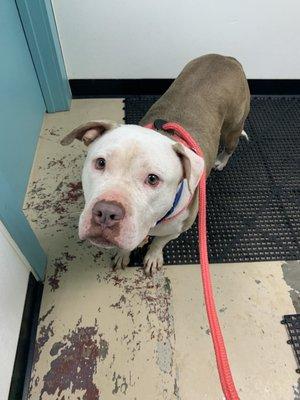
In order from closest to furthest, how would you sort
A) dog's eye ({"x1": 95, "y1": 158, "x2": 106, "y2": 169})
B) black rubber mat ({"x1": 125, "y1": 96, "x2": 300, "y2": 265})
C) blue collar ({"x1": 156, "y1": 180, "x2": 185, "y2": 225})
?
1. dog's eye ({"x1": 95, "y1": 158, "x2": 106, "y2": 169})
2. blue collar ({"x1": 156, "y1": 180, "x2": 185, "y2": 225})
3. black rubber mat ({"x1": 125, "y1": 96, "x2": 300, "y2": 265})

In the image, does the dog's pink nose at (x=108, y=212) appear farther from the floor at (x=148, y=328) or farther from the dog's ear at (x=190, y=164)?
the floor at (x=148, y=328)

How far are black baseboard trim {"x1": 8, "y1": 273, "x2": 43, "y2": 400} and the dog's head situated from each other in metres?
0.77

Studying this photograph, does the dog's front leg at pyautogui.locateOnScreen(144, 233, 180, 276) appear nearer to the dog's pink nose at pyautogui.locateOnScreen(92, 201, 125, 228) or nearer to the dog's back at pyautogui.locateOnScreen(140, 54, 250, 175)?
the dog's back at pyautogui.locateOnScreen(140, 54, 250, 175)

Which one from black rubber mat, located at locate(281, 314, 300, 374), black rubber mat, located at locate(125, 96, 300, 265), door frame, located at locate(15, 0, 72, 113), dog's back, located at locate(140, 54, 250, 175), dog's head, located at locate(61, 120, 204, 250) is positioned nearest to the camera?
dog's head, located at locate(61, 120, 204, 250)

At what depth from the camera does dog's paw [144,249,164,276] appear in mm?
2012

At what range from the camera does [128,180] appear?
1.30 metres

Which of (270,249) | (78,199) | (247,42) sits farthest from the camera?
(247,42)

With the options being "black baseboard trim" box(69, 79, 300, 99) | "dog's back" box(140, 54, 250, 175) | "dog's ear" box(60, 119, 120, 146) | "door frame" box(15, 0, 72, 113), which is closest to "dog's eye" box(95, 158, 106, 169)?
"dog's ear" box(60, 119, 120, 146)

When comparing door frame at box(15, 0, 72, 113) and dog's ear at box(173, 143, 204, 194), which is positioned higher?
dog's ear at box(173, 143, 204, 194)

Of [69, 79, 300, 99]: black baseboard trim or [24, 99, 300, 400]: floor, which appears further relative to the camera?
[69, 79, 300, 99]: black baseboard trim

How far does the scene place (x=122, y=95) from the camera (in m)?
3.19

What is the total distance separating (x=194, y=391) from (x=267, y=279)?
78 cm

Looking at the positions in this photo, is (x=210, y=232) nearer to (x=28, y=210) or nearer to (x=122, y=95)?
(x=28, y=210)

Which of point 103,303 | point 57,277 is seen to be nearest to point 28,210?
point 57,277
